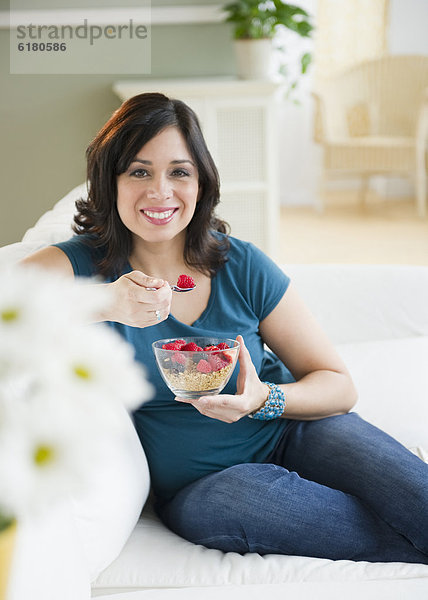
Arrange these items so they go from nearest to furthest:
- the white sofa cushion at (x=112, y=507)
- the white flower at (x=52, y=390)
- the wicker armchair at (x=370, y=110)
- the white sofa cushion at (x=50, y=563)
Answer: the white flower at (x=52, y=390) → the white sofa cushion at (x=50, y=563) → the white sofa cushion at (x=112, y=507) → the wicker armchair at (x=370, y=110)

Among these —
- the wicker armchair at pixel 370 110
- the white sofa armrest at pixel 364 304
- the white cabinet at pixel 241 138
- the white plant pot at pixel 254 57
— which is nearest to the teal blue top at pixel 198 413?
the white sofa armrest at pixel 364 304

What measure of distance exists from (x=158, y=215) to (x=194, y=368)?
0.35m

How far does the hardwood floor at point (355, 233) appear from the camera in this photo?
4.89 m

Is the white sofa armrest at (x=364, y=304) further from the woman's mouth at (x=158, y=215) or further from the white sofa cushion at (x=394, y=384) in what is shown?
the woman's mouth at (x=158, y=215)

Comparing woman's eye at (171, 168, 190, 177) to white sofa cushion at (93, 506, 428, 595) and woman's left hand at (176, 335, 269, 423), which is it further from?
white sofa cushion at (93, 506, 428, 595)

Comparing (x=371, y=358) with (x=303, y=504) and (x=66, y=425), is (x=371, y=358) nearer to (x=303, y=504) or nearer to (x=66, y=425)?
(x=303, y=504)

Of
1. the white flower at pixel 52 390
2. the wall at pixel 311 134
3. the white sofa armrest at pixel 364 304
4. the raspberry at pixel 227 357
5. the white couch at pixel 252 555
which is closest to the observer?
the white flower at pixel 52 390

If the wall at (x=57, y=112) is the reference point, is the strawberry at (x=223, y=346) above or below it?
below

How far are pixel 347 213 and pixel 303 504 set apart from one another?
207 inches

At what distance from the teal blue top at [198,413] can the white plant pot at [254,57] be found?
2.23 meters

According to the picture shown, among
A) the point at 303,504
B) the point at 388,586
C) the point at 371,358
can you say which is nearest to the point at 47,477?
the point at 388,586

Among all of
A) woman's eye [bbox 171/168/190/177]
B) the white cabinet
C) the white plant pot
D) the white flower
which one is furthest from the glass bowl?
the white plant pot

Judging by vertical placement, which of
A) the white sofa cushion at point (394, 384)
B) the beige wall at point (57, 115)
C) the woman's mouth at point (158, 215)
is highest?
the beige wall at point (57, 115)

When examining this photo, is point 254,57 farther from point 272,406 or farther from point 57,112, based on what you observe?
point 272,406
